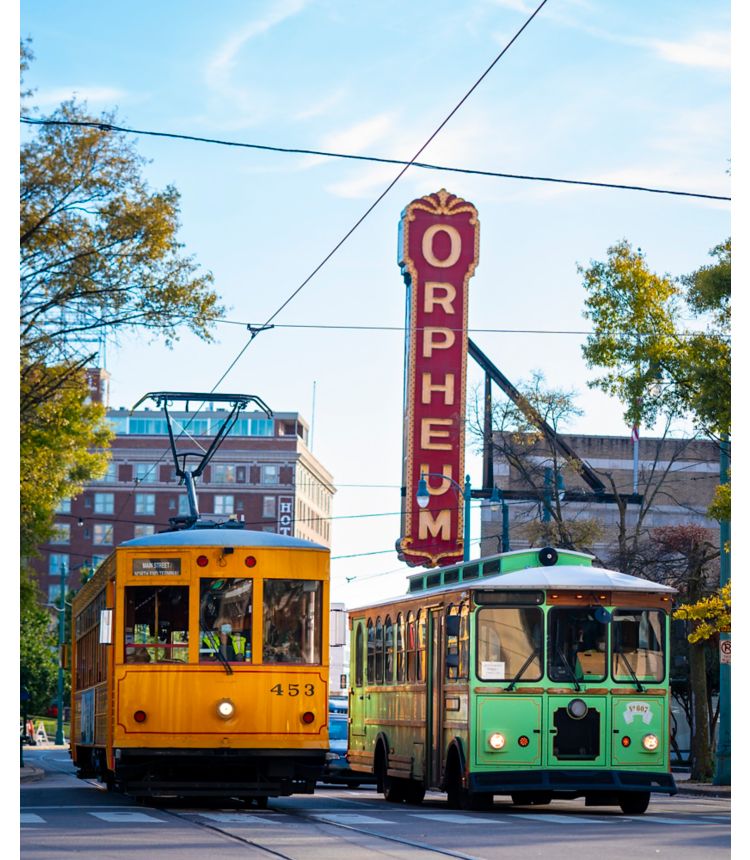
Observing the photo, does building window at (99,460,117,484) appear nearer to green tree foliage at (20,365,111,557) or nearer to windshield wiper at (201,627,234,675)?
green tree foliage at (20,365,111,557)

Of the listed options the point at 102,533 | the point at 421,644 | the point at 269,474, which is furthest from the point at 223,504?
the point at 421,644

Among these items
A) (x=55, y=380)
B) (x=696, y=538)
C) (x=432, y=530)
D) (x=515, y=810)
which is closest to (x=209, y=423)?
(x=432, y=530)

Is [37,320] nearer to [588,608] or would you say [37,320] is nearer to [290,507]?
[588,608]

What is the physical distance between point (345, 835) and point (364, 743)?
985 centimetres

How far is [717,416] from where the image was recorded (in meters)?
26.6

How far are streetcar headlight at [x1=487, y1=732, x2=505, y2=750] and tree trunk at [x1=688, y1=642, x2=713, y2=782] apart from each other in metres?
14.4

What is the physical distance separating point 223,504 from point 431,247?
69.5 m

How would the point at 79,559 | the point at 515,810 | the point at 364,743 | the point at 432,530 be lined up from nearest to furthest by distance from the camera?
1. the point at 515,810
2. the point at 364,743
3. the point at 432,530
4. the point at 79,559

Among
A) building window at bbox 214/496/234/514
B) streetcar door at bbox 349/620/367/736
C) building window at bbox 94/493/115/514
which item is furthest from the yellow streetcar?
building window at bbox 94/493/115/514

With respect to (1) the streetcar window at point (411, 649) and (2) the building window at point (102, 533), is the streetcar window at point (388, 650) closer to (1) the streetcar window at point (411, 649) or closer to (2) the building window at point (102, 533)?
(1) the streetcar window at point (411, 649)

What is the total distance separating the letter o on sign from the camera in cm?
5547

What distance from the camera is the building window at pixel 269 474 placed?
125 meters

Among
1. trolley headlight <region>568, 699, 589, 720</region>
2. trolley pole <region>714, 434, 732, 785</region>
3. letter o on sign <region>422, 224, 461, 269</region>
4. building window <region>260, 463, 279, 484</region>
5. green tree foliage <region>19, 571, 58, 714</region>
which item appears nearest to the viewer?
trolley headlight <region>568, 699, 589, 720</region>

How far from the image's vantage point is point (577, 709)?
68.6 ft
